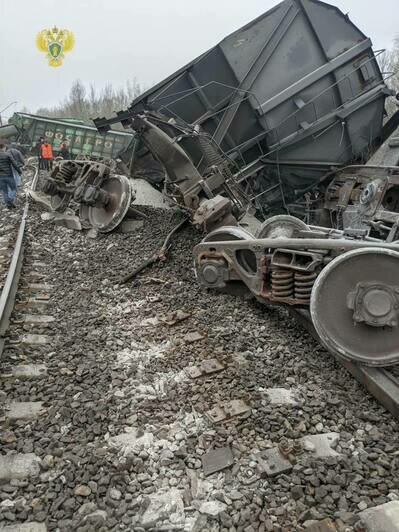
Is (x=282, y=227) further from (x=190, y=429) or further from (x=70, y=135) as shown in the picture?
(x=70, y=135)

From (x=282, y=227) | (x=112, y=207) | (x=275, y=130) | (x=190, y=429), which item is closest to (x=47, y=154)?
(x=112, y=207)

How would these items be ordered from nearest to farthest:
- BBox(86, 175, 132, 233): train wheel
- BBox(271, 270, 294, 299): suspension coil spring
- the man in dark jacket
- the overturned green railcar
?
BBox(271, 270, 294, 299): suspension coil spring, BBox(86, 175, 132, 233): train wheel, the man in dark jacket, the overturned green railcar

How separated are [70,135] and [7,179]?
12727 millimetres

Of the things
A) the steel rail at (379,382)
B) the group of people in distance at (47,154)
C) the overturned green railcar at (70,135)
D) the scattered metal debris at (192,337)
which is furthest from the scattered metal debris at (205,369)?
the overturned green railcar at (70,135)

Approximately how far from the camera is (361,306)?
10.1ft

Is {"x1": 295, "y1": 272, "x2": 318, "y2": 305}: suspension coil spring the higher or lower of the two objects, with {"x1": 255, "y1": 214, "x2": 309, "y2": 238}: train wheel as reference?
lower

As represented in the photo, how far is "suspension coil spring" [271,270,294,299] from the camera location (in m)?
3.66

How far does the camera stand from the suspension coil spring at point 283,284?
3662mm

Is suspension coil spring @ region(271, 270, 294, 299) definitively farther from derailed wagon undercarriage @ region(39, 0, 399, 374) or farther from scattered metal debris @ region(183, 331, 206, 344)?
derailed wagon undercarriage @ region(39, 0, 399, 374)

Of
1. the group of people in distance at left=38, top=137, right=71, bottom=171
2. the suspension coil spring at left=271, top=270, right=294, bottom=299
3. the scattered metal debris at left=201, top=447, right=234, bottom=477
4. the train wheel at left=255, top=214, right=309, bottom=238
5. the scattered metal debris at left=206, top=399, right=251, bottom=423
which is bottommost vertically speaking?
the scattered metal debris at left=201, top=447, right=234, bottom=477

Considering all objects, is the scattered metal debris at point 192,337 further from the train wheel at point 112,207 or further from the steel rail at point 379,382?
the train wheel at point 112,207

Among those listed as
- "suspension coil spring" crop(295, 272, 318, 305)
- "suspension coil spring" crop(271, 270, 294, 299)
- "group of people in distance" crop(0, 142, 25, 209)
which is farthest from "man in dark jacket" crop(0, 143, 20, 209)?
"suspension coil spring" crop(295, 272, 318, 305)

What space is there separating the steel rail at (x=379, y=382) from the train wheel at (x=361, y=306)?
0.23 feet

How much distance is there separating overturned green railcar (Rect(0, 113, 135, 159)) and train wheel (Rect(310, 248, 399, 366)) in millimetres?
19708
